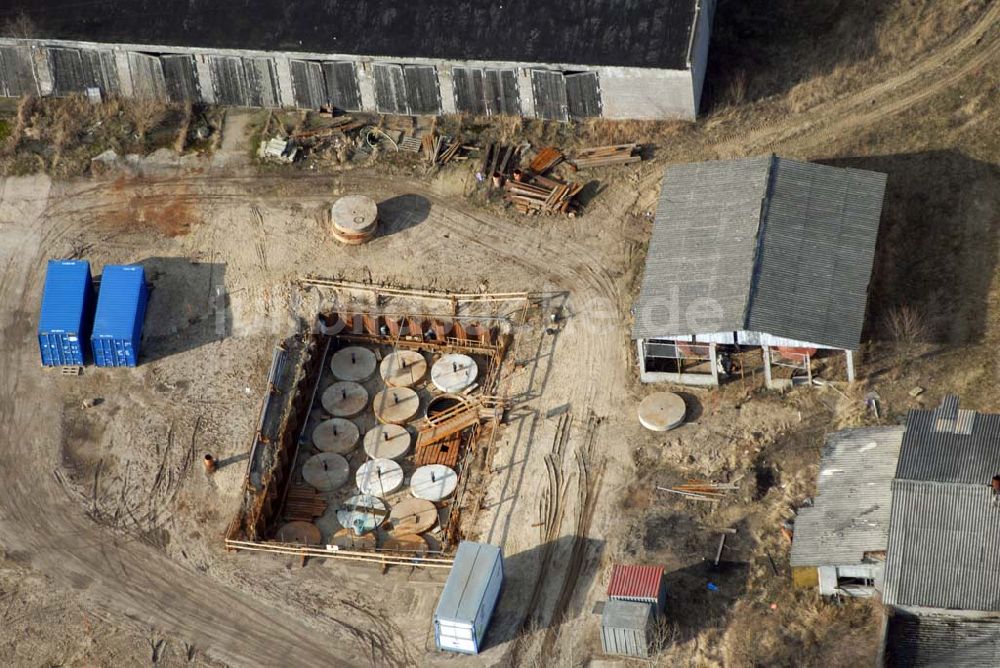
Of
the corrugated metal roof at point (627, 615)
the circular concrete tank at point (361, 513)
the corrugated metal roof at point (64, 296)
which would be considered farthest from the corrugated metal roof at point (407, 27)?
the corrugated metal roof at point (627, 615)

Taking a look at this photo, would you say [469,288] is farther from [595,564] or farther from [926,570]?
[926,570]

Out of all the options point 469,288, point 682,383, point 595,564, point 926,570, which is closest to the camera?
point 926,570

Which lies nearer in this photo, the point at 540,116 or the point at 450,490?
the point at 450,490

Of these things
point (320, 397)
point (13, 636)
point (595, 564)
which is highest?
point (320, 397)

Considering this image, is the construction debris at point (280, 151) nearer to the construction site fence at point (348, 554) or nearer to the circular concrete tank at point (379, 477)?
the circular concrete tank at point (379, 477)

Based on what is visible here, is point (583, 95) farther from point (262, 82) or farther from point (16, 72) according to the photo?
point (16, 72)

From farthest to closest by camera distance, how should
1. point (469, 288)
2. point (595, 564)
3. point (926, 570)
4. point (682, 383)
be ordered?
point (469, 288)
point (682, 383)
point (595, 564)
point (926, 570)

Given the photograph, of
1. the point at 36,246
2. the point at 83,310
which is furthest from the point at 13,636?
the point at 36,246

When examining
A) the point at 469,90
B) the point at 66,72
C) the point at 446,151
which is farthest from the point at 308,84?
the point at 66,72
